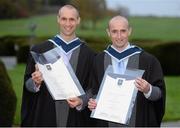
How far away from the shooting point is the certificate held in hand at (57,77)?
514cm

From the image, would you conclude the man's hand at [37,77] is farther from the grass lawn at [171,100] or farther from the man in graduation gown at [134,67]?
the grass lawn at [171,100]

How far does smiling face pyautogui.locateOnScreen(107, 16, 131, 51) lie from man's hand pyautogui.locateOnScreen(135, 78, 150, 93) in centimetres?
40

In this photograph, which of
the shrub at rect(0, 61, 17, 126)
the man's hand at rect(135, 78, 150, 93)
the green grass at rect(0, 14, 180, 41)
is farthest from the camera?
the green grass at rect(0, 14, 180, 41)

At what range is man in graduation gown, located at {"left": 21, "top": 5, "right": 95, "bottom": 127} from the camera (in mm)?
5316

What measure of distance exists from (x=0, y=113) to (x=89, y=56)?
346 cm

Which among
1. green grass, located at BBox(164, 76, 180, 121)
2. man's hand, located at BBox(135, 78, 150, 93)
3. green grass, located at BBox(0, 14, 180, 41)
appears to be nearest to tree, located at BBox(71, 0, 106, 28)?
green grass, located at BBox(0, 14, 180, 41)

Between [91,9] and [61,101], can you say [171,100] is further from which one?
[91,9]

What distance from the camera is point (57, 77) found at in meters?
5.16

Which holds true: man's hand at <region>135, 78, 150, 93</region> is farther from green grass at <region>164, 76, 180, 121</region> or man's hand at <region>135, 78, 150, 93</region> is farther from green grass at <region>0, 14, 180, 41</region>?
green grass at <region>0, 14, 180, 41</region>

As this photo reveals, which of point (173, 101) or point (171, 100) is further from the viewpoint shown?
point (171, 100)

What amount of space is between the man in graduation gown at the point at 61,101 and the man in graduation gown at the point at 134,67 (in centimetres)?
20

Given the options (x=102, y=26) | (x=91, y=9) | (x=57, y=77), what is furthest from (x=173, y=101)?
(x=102, y=26)

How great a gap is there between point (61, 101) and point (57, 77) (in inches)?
12.5

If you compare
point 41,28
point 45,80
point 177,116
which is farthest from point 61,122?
point 41,28
